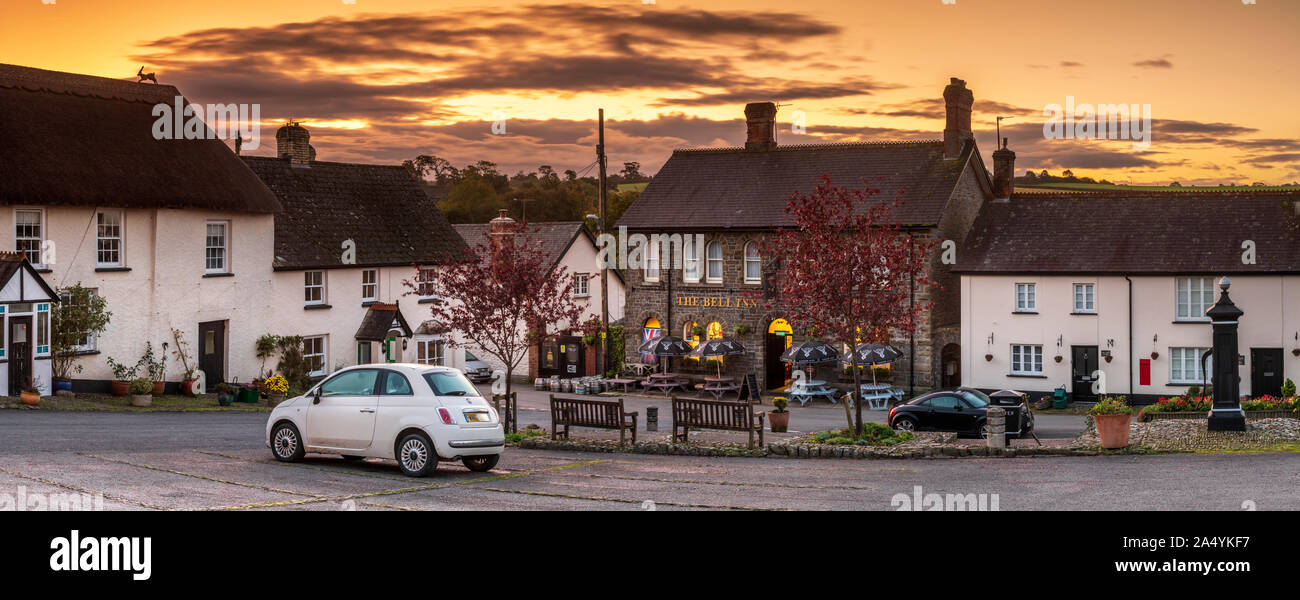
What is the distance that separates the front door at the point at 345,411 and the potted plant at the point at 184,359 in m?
16.7

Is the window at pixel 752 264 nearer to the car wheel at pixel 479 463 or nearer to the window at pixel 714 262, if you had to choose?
the window at pixel 714 262

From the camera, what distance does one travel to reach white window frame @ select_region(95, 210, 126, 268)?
3169cm

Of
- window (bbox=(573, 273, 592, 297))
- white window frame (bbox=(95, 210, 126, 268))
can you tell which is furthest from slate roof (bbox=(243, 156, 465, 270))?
window (bbox=(573, 273, 592, 297))

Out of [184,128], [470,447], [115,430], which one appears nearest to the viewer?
[470,447]

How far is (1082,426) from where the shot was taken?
3170cm

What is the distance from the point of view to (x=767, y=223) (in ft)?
142

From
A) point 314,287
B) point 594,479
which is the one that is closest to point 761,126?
point 314,287

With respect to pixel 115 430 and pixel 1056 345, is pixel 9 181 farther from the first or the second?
pixel 1056 345

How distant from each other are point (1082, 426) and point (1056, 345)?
8430 mm

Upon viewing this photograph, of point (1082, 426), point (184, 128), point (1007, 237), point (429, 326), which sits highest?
point (184, 128)

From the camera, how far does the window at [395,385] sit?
17.9 meters

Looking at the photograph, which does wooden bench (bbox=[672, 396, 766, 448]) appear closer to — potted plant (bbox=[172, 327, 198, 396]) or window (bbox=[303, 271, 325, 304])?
potted plant (bbox=[172, 327, 198, 396])

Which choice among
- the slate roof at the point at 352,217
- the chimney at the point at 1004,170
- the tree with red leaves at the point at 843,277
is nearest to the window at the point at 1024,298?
the chimney at the point at 1004,170

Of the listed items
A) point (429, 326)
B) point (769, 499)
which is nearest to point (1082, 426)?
point (769, 499)
